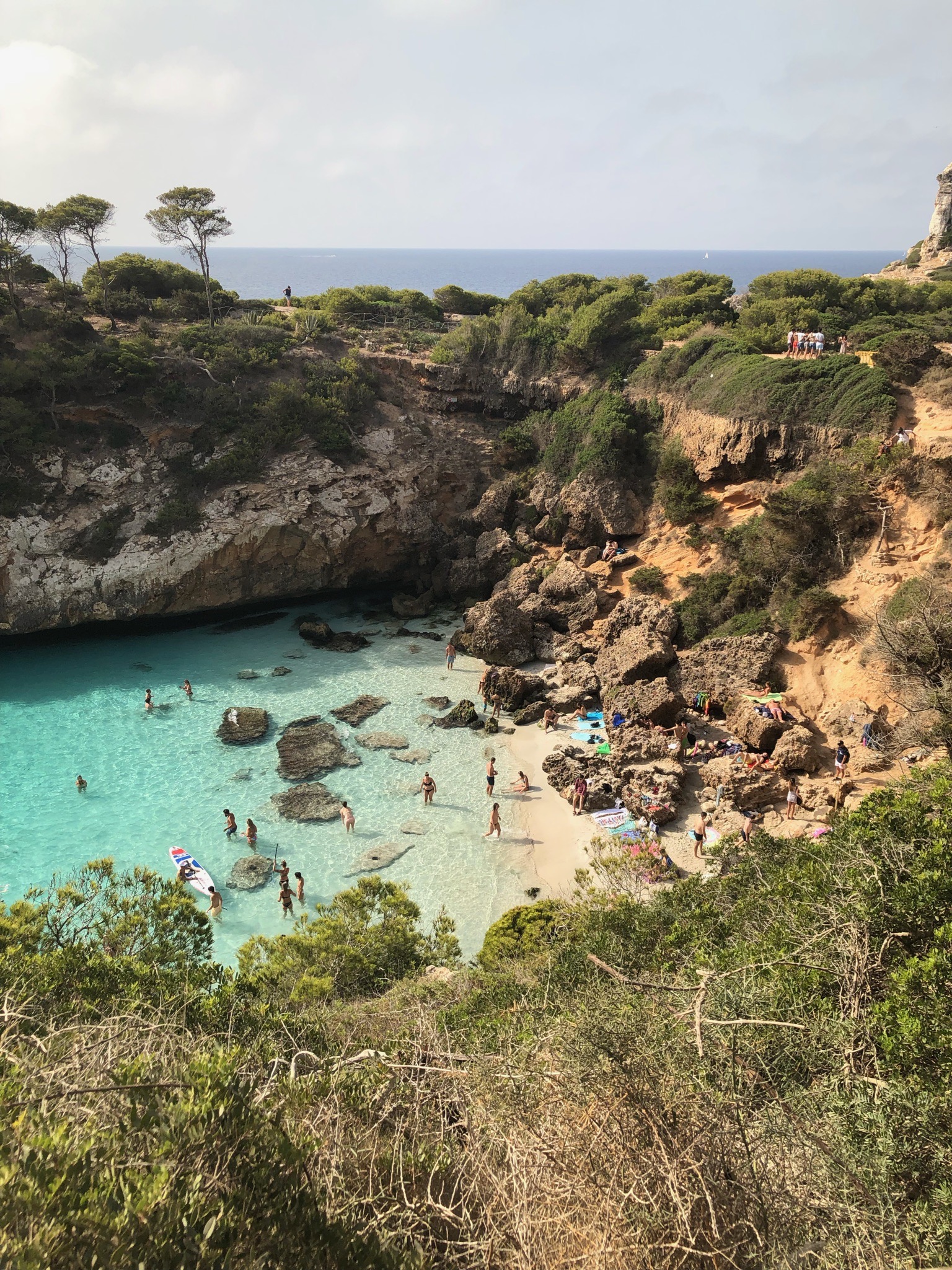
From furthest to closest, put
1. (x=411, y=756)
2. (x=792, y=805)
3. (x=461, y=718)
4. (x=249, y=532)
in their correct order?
(x=249, y=532)
(x=461, y=718)
(x=411, y=756)
(x=792, y=805)

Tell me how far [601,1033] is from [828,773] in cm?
1193

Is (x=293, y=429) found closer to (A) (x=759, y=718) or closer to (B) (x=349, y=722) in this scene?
(B) (x=349, y=722)

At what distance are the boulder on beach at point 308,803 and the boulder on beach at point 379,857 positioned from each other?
1673 millimetres

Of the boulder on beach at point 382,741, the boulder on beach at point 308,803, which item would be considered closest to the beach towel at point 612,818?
the boulder on beach at point 382,741

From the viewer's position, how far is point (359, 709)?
817 inches

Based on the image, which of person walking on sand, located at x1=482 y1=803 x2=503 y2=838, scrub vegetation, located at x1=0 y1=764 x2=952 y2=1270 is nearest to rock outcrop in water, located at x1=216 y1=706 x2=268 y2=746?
person walking on sand, located at x1=482 y1=803 x2=503 y2=838

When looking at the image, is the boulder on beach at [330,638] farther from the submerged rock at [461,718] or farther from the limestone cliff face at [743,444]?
the limestone cliff face at [743,444]

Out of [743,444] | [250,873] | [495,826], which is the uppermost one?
[743,444]

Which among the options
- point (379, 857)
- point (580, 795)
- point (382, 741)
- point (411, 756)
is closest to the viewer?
point (379, 857)

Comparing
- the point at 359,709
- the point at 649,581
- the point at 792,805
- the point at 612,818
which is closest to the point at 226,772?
the point at 359,709

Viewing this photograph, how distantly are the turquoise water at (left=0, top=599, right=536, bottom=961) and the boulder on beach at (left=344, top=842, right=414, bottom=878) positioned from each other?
0.50 feet

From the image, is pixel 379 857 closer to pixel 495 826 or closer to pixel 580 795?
pixel 495 826

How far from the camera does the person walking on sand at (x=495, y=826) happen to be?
15.7m

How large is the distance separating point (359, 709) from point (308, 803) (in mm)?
4407
